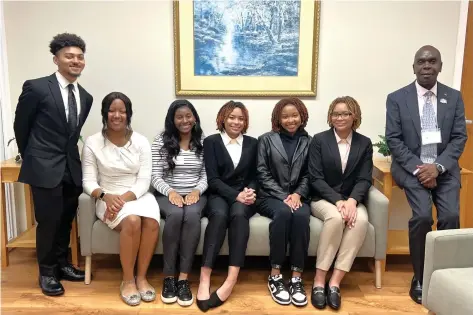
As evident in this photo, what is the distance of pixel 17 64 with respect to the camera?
324 cm

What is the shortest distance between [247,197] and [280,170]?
0.94ft

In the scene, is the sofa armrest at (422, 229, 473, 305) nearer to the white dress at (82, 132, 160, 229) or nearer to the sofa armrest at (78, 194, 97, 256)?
the white dress at (82, 132, 160, 229)

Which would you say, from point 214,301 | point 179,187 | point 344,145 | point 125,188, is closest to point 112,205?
point 125,188

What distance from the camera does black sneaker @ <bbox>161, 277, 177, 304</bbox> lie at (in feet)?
8.23

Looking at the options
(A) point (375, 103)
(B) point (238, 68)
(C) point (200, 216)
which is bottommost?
(C) point (200, 216)

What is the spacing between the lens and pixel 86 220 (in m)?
2.63

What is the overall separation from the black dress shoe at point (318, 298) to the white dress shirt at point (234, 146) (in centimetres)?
91

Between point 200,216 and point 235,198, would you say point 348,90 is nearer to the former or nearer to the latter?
point 235,198

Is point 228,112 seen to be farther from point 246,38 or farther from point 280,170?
point 246,38

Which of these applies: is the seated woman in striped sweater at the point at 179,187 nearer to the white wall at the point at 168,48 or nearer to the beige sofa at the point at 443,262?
the white wall at the point at 168,48

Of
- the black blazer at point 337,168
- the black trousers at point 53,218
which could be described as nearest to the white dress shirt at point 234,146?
the black blazer at point 337,168

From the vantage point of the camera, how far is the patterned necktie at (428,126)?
107 inches

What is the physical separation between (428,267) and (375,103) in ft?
5.05

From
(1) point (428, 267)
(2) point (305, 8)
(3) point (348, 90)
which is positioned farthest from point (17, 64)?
(1) point (428, 267)
